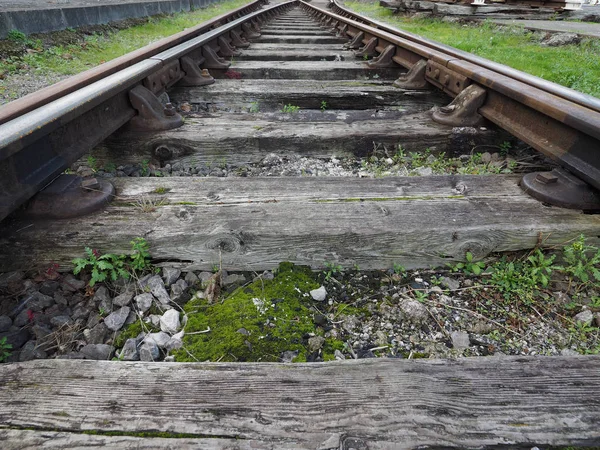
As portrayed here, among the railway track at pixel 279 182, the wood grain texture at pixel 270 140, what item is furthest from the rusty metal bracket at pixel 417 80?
the wood grain texture at pixel 270 140

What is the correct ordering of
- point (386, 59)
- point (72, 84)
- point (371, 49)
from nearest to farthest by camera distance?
point (72, 84) → point (386, 59) → point (371, 49)

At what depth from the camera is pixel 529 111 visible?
1999 millimetres

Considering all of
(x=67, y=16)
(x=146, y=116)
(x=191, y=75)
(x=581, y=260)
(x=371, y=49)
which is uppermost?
(x=67, y=16)

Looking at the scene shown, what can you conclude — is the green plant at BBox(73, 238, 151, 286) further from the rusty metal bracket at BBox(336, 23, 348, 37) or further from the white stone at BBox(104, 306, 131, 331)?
the rusty metal bracket at BBox(336, 23, 348, 37)

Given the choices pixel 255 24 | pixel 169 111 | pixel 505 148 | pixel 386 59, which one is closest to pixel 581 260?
pixel 505 148

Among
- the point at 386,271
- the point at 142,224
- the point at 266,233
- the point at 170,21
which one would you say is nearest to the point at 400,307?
the point at 386,271

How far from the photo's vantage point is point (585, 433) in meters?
0.79

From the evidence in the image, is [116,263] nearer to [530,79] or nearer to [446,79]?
[530,79]

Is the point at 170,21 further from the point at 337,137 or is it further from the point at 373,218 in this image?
the point at 373,218

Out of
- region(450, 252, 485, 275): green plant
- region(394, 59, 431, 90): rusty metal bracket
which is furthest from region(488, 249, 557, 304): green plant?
region(394, 59, 431, 90): rusty metal bracket

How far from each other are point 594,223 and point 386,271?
31.9 inches

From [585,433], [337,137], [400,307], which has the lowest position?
[400,307]

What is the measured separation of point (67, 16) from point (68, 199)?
550cm

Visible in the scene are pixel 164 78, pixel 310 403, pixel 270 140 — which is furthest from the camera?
pixel 164 78
